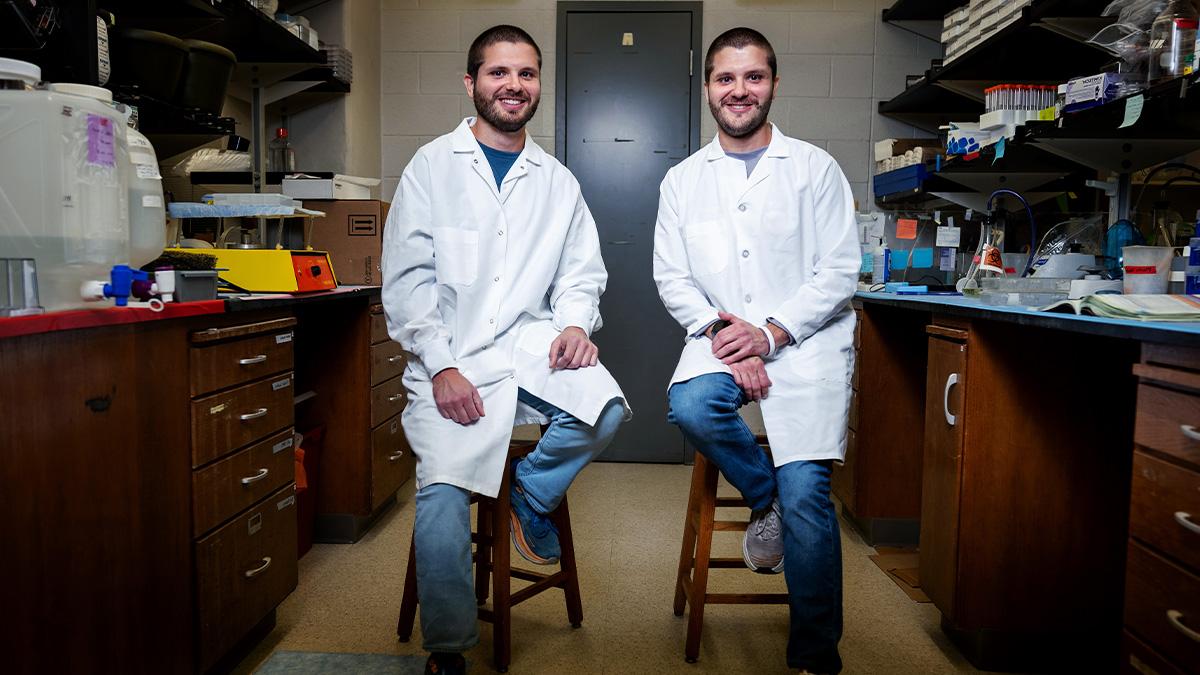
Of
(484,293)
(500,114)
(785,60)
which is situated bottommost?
(484,293)

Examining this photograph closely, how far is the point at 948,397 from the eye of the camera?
1930mm

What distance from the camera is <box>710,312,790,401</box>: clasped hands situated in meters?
1.82

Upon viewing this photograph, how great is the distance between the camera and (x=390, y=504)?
10.3 ft

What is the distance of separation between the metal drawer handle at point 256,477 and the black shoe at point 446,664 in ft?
1.81

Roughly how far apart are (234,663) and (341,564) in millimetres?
699

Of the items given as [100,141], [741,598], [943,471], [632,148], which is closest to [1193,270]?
[943,471]

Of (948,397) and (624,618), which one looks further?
(624,618)

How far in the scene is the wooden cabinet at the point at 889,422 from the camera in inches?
106

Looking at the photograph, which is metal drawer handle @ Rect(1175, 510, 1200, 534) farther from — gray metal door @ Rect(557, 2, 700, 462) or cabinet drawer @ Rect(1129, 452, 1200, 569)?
gray metal door @ Rect(557, 2, 700, 462)

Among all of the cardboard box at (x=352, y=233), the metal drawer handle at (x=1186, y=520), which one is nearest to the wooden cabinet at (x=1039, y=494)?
the metal drawer handle at (x=1186, y=520)

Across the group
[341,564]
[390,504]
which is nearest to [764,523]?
[341,564]

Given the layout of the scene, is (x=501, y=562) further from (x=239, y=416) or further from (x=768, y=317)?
(x=768, y=317)

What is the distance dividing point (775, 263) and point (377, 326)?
1438mm

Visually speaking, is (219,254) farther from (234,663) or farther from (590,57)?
(590,57)
